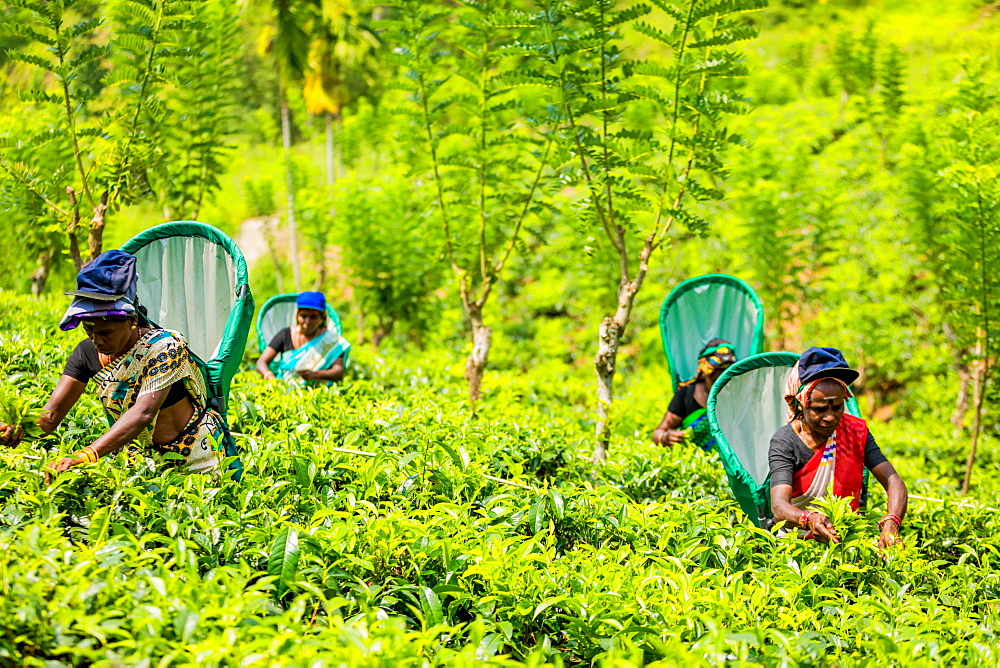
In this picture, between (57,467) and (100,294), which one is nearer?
(57,467)

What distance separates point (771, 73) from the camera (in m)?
18.8

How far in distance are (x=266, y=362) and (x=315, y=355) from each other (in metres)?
0.46

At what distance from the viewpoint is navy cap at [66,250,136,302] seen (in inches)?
106

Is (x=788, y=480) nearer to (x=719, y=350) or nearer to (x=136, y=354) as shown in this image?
(x=719, y=350)

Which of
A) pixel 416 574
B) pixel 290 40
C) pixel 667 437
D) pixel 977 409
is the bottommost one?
pixel 977 409

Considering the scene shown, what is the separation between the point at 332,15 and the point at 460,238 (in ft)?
34.8

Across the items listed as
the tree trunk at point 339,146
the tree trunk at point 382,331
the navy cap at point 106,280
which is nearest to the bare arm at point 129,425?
the navy cap at point 106,280

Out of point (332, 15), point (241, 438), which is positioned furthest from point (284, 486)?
point (332, 15)

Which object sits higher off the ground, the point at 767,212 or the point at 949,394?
the point at 767,212

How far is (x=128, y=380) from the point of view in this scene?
9.46ft

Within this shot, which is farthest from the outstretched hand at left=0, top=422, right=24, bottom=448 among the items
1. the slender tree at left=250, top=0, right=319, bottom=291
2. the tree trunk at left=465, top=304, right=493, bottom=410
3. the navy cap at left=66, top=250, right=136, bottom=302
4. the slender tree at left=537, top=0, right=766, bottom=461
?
the slender tree at left=250, top=0, right=319, bottom=291

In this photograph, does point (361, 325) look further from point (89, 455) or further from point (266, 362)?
point (89, 455)

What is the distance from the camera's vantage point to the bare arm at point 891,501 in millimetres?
3100

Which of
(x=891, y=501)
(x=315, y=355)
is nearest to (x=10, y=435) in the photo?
(x=315, y=355)
